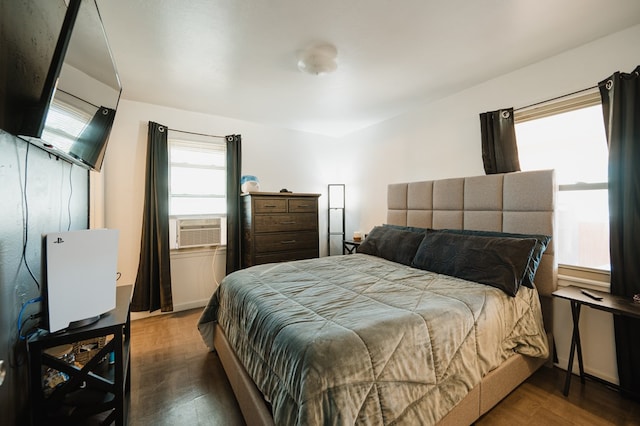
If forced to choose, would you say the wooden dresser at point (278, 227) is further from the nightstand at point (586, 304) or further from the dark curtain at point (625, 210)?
the dark curtain at point (625, 210)

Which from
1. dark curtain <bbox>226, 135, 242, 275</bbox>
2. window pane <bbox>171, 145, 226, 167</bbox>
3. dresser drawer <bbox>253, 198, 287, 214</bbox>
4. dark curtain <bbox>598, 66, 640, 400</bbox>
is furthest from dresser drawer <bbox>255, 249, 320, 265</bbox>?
dark curtain <bbox>598, 66, 640, 400</bbox>

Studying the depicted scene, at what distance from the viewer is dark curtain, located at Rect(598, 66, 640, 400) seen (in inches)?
68.1

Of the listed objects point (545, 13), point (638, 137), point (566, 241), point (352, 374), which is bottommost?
point (352, 374)

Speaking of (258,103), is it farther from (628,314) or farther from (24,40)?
(628,314)

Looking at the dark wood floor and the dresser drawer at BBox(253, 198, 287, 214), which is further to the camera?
the dresser drawer at BBox(253, 198, 287, 214)

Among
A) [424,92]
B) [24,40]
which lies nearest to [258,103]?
[424,92]

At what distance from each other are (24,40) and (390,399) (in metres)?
2.06

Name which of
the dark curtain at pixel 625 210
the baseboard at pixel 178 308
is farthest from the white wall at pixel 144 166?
Answer: the dark curtain at pixel 625 210

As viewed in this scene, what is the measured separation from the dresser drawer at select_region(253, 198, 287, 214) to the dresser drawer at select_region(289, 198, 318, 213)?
4.5 inches

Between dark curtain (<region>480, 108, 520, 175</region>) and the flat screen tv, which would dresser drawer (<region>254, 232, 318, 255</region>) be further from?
dark curtain (<region>480, 108, 520, 175</region>)

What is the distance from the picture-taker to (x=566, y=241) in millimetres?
2158

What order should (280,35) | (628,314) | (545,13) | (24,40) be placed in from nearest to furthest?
(24,40) → (628,314) → (545,13) → (280,35)

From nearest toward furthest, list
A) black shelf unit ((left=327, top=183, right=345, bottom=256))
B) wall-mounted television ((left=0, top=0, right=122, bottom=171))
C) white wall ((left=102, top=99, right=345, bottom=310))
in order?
wall-mounted television ((left=0, top=0, right=122, bottom=171)), white wall ((left=102, top=99, right=345, bottom=310)), black shelf unit ((left=327, top=183, right=345, bottom=256))

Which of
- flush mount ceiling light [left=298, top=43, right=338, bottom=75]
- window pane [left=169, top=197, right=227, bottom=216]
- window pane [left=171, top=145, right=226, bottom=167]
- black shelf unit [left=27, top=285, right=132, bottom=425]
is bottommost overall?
black shelf unit [left=27, top=285, right=132, bottom=425]
